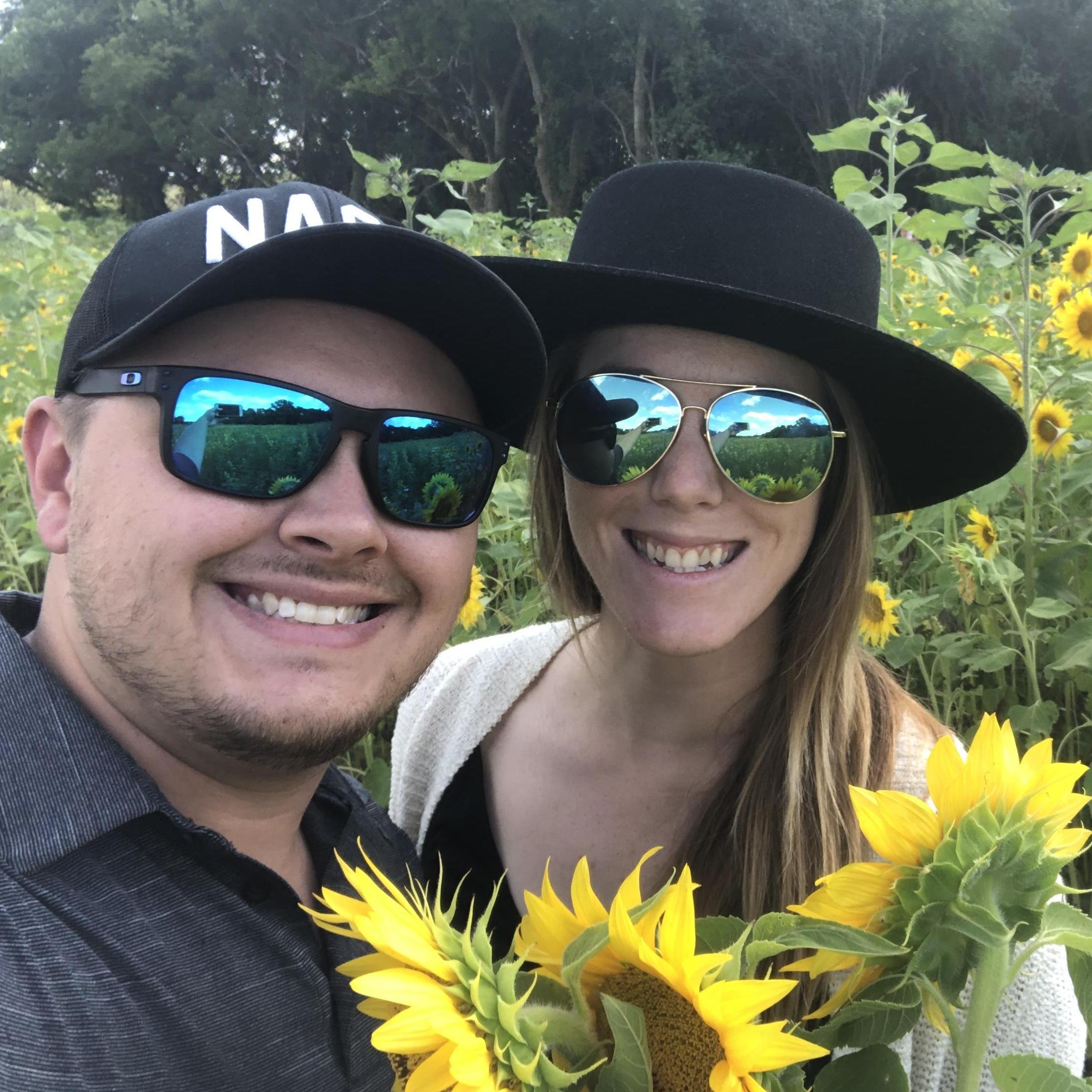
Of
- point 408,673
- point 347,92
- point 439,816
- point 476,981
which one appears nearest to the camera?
point 476,981

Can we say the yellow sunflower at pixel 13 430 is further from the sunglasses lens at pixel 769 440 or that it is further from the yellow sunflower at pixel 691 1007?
the yellow sunflower at pixel 691 1007

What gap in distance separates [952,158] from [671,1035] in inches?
84.6

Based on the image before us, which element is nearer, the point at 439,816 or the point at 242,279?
the point at 242,279

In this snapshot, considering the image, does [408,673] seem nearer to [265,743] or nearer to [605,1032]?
[265,743]

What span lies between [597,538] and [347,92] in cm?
2403

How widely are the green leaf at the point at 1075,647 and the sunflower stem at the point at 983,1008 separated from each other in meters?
1.32

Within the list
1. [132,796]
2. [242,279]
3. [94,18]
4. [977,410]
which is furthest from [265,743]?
[94,18]

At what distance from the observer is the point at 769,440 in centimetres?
124

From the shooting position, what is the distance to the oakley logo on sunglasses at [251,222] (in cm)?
102

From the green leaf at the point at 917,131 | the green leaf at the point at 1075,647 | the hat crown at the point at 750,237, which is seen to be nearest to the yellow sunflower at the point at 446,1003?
the hat crown at the point at 750,237

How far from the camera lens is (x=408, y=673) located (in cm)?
109

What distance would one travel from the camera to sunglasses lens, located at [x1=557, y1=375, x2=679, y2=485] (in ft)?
4.11

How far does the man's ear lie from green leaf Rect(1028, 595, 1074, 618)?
61.1 inches

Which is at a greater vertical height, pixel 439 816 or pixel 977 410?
pixel 977 410
